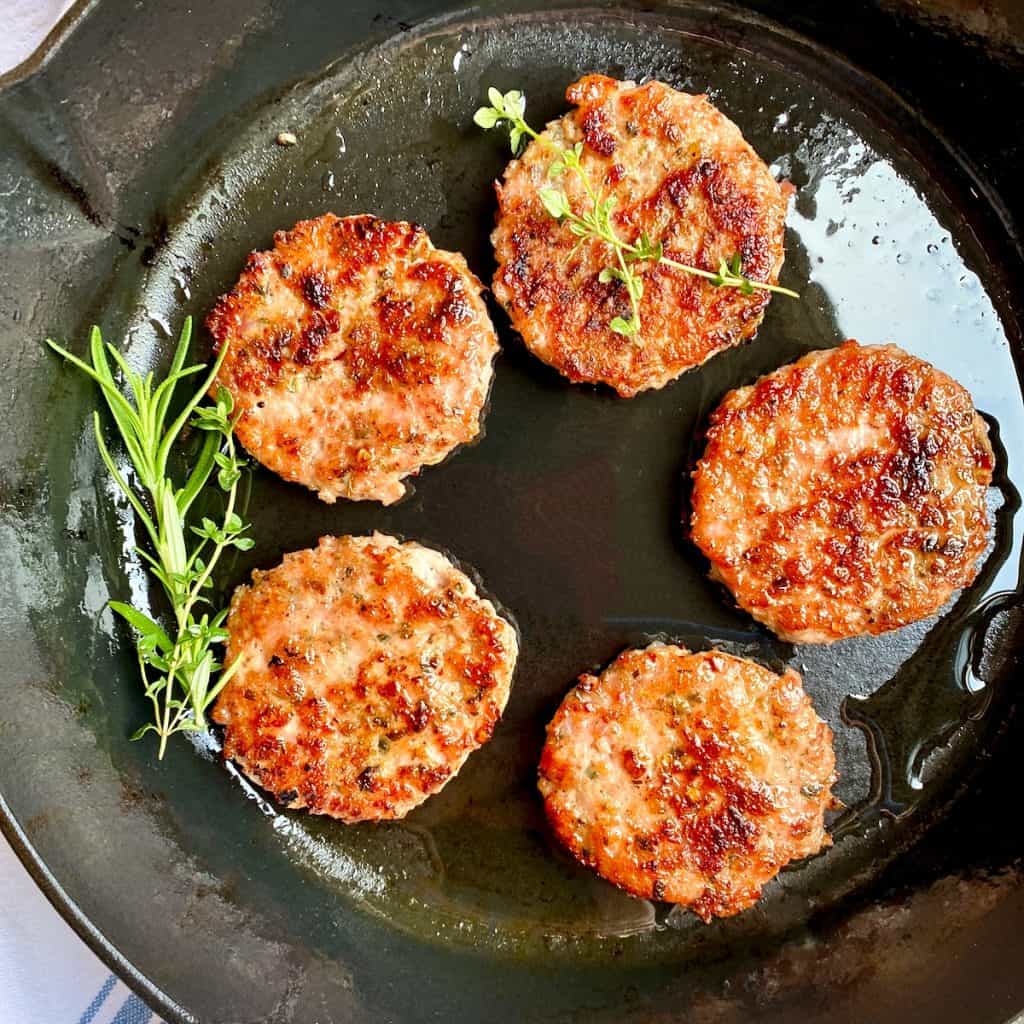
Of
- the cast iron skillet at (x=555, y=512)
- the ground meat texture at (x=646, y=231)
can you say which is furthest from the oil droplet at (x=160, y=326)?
the ground meat texture at (x=646, y=231)

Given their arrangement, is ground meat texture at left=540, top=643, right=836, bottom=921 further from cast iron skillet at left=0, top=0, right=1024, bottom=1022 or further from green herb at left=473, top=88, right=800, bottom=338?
green herb at left=473, top=88, right=800, bottom=338

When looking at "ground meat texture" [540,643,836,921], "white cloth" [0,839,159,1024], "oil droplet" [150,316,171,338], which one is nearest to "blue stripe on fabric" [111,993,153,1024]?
"white cloth" [0,839,159,1024]

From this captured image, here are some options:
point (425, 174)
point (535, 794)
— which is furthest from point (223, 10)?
point (535, 794)

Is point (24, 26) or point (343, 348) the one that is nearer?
point (343, 348)

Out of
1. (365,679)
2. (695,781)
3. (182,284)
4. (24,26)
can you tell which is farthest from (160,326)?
(695,781)

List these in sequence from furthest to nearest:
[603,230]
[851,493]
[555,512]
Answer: [555,512] < [851,493] < [603,230]

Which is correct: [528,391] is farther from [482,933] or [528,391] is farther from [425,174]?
[482,933]

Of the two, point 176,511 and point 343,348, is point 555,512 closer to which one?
point 343,348
